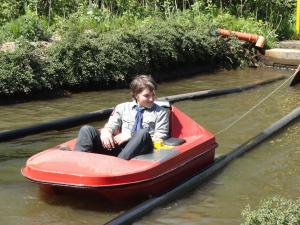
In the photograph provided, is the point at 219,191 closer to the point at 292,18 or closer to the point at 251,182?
the point at 251,182

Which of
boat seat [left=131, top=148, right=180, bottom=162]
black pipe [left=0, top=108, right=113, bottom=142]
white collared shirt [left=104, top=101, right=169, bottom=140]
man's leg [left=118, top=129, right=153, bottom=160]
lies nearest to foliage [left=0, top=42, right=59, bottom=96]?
black pipe [left=0, top=108, right=113, bottom=142]

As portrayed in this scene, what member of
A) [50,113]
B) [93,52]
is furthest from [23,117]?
[93,52]

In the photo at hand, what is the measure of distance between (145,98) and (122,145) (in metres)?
0.50

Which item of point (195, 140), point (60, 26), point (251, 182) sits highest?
point (60, 26)

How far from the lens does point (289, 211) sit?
3445 millimetres

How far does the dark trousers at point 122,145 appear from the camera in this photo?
537 centimetres

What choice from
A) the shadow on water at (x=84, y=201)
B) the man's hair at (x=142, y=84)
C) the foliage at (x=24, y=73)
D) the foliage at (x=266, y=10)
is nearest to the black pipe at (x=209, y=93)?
the foliage at (x=24, y=73)

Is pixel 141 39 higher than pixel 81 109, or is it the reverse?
pixel 141 39

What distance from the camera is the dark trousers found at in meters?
5.37

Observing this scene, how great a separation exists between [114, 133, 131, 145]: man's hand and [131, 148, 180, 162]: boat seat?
345 millimetres

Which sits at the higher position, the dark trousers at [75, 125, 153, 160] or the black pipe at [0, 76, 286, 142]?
the dark trousers at [75, 125, 153, 160]

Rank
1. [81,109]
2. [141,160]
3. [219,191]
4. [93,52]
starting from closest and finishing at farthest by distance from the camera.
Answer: [141,160]
[219,191]
[81,109]
[93,52]

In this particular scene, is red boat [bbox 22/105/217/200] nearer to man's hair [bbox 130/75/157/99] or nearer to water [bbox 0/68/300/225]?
water [bbox 0/68/300/225]

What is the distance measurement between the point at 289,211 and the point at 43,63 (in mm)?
7071
